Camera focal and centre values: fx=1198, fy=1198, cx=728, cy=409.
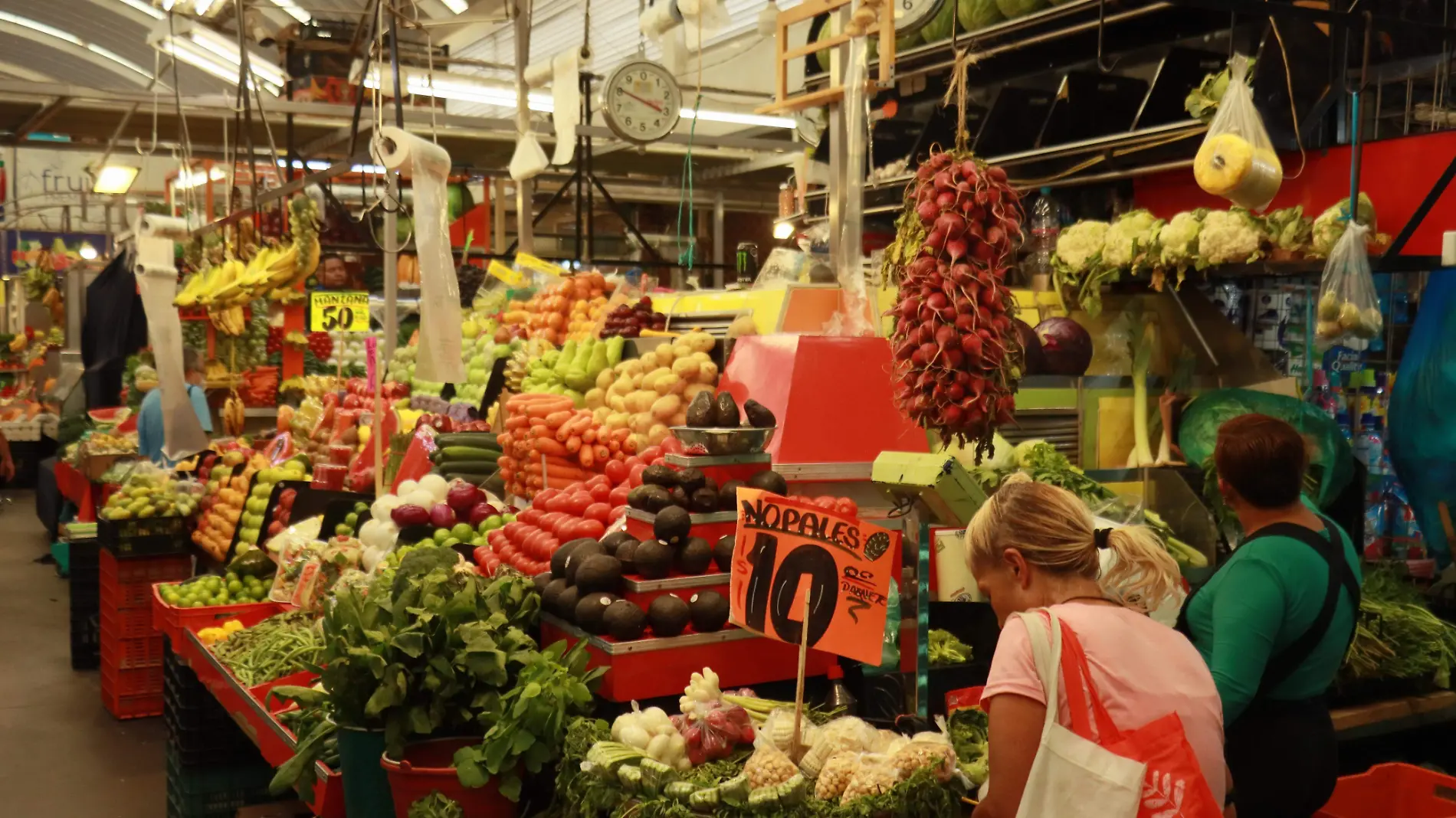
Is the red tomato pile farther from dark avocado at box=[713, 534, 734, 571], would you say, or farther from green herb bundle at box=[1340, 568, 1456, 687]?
green herb bundle at box=[1340, 568, 1456, 687]

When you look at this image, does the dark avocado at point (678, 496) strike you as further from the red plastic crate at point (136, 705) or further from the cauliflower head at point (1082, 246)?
the red plastic crate at point (136, 705)

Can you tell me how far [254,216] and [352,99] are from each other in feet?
3.76

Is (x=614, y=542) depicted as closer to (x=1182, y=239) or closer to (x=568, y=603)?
(x=568, y=603)

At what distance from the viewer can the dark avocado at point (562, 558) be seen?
318 cm

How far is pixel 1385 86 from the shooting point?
217 inches

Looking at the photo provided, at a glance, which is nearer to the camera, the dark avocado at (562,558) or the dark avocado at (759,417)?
the dark avocado at (562,558)

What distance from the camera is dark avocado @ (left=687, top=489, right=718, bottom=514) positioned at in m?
3.08

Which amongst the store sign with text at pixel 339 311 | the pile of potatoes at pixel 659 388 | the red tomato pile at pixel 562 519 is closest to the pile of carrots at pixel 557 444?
the pile of potatoes at pixel 659 388

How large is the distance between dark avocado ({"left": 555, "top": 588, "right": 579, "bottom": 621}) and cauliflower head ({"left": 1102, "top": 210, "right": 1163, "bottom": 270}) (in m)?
2.97

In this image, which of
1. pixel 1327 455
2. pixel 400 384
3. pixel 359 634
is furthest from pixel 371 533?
pixel 1327 455

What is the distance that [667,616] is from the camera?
288 cm

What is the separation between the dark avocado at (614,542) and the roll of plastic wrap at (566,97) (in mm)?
3821

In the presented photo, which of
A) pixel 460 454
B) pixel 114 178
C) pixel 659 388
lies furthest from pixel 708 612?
pixel 114 178

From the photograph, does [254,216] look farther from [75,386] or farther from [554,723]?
[554,723]
